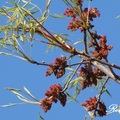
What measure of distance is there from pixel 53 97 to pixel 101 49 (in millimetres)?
274

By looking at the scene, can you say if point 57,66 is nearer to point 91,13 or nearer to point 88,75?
point 88,75

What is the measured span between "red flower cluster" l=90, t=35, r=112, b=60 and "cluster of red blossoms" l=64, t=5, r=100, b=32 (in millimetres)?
82

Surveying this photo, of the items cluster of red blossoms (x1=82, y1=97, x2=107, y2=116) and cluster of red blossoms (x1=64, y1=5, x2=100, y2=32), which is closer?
cluster of red blossoms (x1=64, y1=5, x2=100, y2=32)

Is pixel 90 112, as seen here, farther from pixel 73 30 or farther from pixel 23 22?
pixel 23 22

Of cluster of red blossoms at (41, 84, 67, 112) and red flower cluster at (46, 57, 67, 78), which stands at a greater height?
red flower cluster at (46, 57, 67, 78)

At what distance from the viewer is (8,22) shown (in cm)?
202

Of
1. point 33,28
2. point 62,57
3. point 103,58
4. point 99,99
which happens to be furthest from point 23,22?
point 99,99

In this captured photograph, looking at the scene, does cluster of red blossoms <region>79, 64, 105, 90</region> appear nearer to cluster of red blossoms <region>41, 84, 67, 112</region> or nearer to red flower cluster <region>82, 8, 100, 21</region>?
cluster of red blossoms <region>41, 84, 67, 112</region>

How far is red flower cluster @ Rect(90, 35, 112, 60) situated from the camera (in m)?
2.02

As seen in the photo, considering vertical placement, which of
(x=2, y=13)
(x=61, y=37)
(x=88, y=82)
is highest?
(x=2, y=13)

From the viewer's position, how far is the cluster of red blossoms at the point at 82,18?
6.51 feet

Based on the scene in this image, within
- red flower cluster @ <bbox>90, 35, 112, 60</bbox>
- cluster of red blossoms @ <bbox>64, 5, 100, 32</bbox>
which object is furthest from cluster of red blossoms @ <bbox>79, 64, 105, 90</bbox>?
cluster of red blossoms @ <bbox>64, 5, 100, 32</bbox>

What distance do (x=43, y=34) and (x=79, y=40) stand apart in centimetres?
27

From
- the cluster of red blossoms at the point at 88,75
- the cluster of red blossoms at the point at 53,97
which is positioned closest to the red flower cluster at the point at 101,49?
the cluster of red blossoms at the point at 88,75
